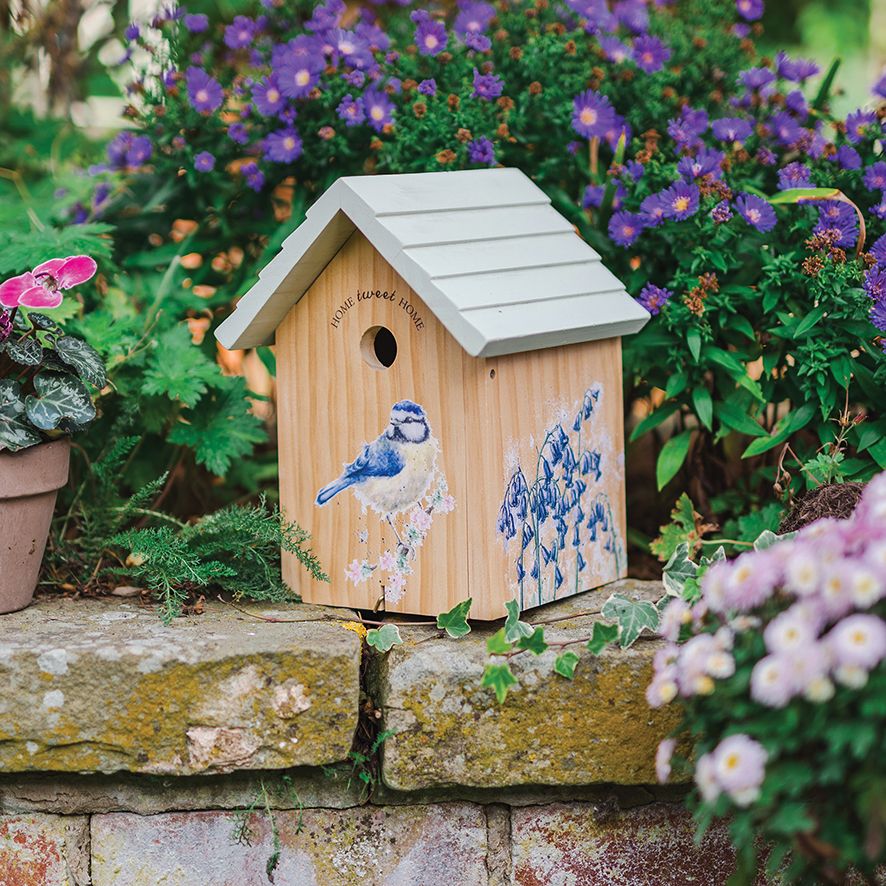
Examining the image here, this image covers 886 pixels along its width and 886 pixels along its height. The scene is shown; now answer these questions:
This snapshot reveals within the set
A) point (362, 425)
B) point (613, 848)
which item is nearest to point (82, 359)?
point (362, 425)

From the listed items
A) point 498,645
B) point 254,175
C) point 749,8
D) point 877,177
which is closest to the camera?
point 498,645

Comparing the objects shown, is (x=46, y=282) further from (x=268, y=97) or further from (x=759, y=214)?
(x=759, y=214)

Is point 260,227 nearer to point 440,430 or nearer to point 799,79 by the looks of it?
point 440,430

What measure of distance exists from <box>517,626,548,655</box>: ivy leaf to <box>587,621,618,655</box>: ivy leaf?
0.27 ft

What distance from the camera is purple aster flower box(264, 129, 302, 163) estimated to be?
2.90m

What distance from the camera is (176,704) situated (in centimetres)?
212

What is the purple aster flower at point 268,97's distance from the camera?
2904 mm

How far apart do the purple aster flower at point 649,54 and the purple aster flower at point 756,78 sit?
0.67 ft

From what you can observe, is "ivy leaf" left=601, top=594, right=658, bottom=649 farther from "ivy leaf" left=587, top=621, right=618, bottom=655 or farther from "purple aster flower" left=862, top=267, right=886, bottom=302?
"purple aster flower" left=862, top=267, right=886, bottom=302

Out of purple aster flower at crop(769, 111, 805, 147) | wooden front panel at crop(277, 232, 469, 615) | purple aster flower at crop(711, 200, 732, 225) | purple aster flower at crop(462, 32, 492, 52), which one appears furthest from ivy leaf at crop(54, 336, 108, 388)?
purple aster flower at crop(769, 111, 805, 147)

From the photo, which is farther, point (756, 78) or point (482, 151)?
point (756, 78)

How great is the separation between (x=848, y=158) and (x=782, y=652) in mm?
1565

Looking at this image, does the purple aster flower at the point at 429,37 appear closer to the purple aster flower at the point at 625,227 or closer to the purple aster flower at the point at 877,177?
the purple aster flower at the point at 625,227

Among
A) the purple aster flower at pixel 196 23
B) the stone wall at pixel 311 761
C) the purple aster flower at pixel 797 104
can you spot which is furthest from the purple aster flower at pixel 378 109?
the stone wall at pixel 311 761
